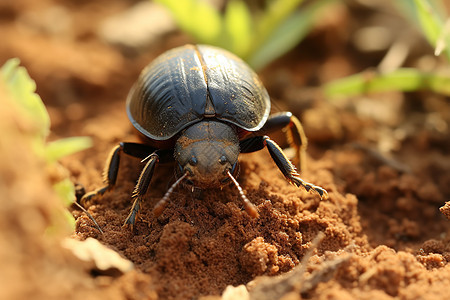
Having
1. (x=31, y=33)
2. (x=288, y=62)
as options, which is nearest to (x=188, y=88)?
(x=288, y=62)

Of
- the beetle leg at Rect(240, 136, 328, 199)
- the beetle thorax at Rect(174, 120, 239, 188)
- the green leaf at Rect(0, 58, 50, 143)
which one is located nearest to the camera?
the green leaf at Rect(0, 58, 50, 143)

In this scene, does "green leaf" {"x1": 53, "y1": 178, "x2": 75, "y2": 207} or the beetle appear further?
the beetle

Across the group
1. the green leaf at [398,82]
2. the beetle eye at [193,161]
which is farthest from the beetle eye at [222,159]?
the green leaf at [398,82]

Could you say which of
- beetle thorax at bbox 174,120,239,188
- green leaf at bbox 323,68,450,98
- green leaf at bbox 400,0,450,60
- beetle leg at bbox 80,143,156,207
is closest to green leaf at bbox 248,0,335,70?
green leaf at bbox 323,68,450,98

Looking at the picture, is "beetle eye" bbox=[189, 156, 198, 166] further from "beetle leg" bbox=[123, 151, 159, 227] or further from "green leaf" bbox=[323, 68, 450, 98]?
"green leaf" bbox=[323, 68, 450, 98]

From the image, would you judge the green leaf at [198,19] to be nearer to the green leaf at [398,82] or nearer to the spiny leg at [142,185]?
the green leaf at [398,82]

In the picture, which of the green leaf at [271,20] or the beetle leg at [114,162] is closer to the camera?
the beetle leg at [114,162]

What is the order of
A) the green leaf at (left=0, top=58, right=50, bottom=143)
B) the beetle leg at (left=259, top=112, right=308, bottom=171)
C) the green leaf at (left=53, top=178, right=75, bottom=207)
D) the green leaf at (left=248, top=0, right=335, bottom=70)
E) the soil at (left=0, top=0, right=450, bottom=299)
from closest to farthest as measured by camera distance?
the soil at (left=0, top=0, right=450, bottom=299), the green leaf at (left=0, top=58, right=50, bottom=143), the green leaf at (left=53, top=178, right=75, bottom=207), the beetle leg at (left=259, top=112, right=308, bottom=171), the green leaf at (left=248, top=0, right=335, bottom=70)

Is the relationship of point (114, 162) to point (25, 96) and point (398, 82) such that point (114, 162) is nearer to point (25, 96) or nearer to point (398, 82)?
point (25, 96)
